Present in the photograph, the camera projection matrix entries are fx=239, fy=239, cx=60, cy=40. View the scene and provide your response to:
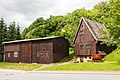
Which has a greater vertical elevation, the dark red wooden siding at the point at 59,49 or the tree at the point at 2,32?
the tree at the point at 2,32

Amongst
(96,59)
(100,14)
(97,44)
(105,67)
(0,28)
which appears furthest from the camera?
(100,14)

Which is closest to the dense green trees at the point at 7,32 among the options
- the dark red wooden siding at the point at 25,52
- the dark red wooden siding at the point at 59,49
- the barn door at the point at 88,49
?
the dark red wooden siding at the point at 25,52

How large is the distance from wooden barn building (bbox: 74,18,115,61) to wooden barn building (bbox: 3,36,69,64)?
388 centimetres

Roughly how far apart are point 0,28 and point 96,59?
33.3m

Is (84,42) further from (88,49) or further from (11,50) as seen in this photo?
(11,50)

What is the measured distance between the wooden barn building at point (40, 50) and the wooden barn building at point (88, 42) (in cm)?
388

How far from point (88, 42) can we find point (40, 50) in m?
10.7

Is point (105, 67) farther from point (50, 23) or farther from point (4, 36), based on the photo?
point (50, 23)

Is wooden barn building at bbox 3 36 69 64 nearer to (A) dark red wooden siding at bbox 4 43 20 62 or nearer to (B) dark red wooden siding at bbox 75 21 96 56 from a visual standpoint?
(A) dark red wooden siding at bbox 4 43 20 62

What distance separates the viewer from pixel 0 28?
67.1 meters

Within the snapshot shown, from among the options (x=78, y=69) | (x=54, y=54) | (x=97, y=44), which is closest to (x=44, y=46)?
(x=54, y=54)

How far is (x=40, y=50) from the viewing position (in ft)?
173

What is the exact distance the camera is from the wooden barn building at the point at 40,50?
51.5 meters

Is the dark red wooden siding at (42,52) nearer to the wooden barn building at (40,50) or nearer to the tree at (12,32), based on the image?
the wooden barn building at (40,50)
